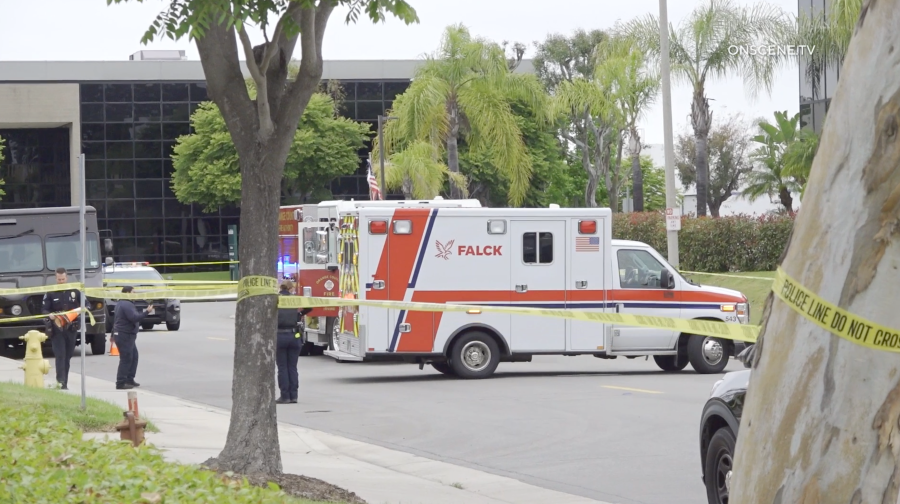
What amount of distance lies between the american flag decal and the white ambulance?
0.02 m

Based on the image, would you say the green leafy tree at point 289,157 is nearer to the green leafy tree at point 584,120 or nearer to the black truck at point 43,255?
the green leafy tree at point 584,120

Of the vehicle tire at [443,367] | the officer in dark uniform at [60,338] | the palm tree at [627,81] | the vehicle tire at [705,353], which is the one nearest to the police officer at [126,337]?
the officer in dark uniform at [60,338]

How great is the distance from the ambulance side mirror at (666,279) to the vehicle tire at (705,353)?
0.90m

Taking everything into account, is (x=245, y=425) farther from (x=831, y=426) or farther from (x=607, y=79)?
(x=607, y=79)

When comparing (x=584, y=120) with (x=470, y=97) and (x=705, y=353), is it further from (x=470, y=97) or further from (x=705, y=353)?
(x=705, y=353)

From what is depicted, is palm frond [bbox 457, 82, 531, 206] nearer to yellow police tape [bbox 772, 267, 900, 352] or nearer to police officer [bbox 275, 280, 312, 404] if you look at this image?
police officer [bbox 275, 280, 312, 404]

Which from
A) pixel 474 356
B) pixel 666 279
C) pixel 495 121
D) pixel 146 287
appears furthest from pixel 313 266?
pixel 495 121

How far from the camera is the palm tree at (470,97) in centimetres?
3678

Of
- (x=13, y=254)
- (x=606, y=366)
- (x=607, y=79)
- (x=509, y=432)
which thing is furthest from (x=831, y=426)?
(x=607, y=79)

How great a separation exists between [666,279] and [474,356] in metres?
3.45

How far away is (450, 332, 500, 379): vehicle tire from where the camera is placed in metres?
18.0

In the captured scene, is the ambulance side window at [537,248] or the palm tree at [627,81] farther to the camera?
the palm tree at [627,81]

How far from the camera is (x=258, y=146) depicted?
8.66m

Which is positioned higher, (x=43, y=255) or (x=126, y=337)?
(x=43, y=255)
